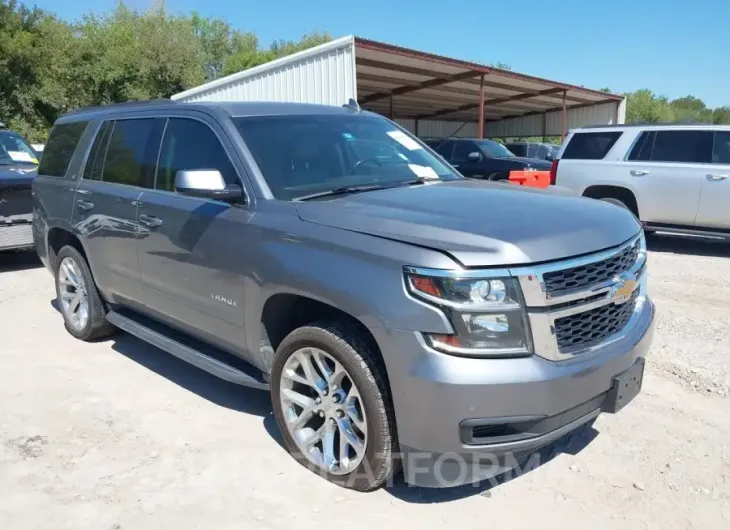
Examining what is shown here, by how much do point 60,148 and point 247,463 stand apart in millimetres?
3723

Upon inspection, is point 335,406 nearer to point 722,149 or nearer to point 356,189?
point 356,189

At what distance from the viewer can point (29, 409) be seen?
4.16 m

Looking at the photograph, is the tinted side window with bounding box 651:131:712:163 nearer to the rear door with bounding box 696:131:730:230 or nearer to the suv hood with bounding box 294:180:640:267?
the rear door with bounding box 696:131:730:230

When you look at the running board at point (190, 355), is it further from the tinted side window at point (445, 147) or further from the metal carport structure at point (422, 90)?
the tinted side window at point (445, 147)

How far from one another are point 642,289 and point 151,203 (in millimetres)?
3073

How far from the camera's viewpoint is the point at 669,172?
364 inches

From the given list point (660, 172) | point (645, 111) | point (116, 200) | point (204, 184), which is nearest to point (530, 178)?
point (660, 172)

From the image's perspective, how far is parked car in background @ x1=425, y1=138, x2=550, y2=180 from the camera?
586 inches

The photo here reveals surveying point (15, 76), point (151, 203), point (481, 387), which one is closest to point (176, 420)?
point (151, 203)

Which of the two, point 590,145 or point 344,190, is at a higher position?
point 344,190

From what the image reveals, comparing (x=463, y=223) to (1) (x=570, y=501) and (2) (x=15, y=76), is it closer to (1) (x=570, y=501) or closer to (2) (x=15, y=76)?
(1) (x=570, y=501)

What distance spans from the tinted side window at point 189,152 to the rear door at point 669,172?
7521 mm

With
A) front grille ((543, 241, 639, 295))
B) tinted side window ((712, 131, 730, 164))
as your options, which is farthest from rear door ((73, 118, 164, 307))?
tinted side window ((712, 131, 730, 164))

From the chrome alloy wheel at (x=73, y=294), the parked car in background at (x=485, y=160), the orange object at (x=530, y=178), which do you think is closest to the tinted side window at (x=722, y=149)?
the orange object at (x=530, y=178)
